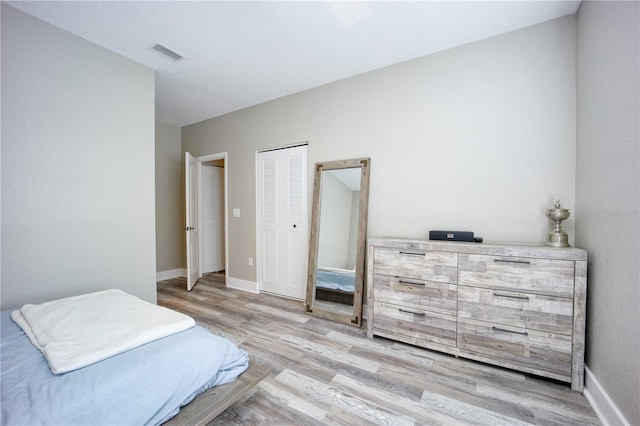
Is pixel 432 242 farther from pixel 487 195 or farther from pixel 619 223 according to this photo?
pixel 619 223

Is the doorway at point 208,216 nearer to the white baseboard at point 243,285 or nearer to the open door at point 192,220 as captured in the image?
the open door at point 192,220

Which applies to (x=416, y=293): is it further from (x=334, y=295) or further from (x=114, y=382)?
(x=114, y=382)

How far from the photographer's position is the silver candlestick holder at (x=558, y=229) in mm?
1889

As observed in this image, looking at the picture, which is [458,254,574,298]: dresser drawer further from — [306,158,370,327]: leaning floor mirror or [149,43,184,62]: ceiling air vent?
[149,43,184,62]: ceiling air vent

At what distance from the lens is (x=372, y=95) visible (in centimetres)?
285

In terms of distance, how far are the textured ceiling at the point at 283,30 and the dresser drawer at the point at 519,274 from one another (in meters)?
1.91

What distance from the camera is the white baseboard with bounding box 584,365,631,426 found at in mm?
1345

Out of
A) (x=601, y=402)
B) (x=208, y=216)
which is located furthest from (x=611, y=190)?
(x=208, y=216)

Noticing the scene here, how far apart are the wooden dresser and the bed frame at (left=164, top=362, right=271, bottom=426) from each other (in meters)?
1.26

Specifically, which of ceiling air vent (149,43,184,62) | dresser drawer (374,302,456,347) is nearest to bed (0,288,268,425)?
dresser drawer (374,302,456,347)

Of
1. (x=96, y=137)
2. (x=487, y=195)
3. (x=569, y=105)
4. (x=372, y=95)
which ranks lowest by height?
(x=487, y=195)

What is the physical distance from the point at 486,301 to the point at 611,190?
103cm

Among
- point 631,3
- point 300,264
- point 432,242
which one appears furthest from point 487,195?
point 300,264

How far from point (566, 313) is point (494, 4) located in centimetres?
229
